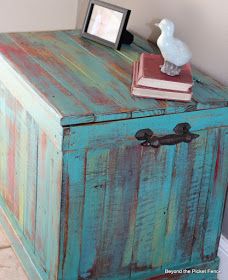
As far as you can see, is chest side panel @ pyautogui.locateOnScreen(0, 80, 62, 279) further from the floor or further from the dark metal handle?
the dark metal handle

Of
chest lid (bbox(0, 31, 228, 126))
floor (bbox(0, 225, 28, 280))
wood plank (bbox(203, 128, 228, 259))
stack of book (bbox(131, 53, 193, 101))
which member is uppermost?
stack of book (bbox(131, 53, 193, 101))

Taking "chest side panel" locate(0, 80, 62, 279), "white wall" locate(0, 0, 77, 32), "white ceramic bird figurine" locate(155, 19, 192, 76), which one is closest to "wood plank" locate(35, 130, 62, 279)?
"chest side panel" locate(0, 80, 62, 279)

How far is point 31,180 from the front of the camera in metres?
1.84

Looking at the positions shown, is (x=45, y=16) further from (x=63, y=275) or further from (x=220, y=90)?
(x=63, y=275)

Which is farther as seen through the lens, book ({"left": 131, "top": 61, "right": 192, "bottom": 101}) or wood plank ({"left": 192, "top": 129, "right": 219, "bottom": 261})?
wood plank ({"left": 192, "top": 129, "right": 219, "bottom": 261})

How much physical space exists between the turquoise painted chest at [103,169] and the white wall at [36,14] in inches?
25.5

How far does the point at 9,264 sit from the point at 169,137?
0.76 m

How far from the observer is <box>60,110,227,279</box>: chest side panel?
1641 mm

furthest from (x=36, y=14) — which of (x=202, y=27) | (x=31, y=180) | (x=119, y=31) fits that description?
(x=31, y=180)

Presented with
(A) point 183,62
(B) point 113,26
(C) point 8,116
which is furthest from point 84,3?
(A) point 183,62

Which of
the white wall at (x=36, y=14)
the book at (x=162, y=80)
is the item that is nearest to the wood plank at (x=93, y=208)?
the book at (x=162, y=80)

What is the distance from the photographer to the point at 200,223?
1.93 metres

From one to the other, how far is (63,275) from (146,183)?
36 cm

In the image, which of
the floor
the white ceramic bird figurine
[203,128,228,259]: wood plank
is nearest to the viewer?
the white ceramic bird figurine
